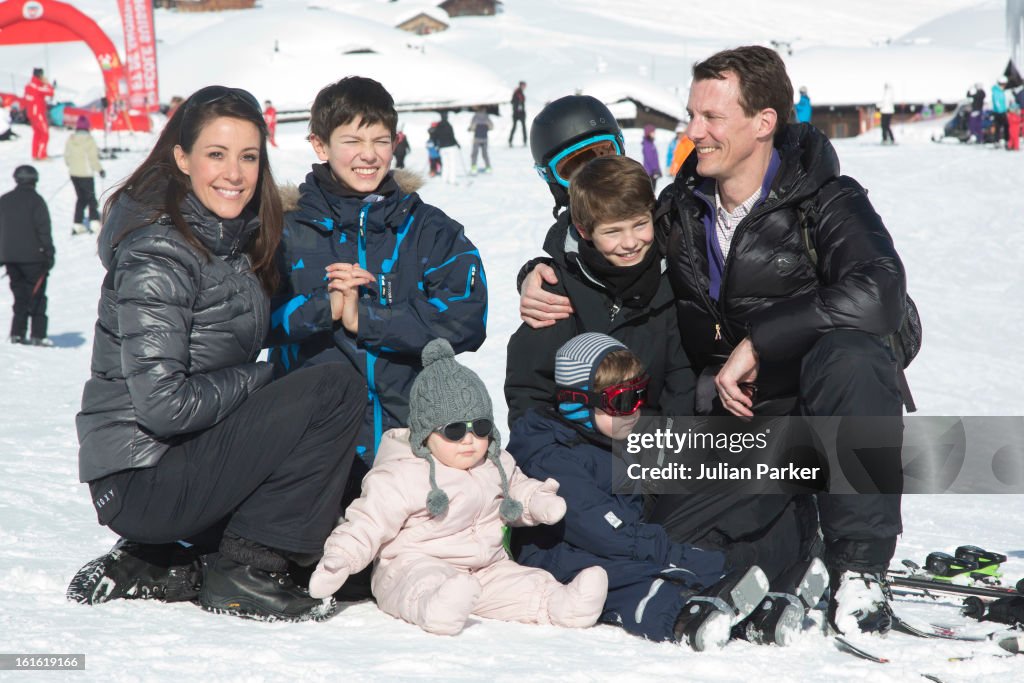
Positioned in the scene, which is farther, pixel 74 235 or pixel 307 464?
pixel 74 235

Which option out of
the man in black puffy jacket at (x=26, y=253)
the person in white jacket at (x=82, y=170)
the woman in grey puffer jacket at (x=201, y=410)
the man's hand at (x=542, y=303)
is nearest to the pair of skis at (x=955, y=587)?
the man's hand at (x=542, y=303)

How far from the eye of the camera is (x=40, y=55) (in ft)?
191

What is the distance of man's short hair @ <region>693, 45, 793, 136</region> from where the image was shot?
10.5 feet

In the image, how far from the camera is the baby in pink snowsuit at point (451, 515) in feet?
9.15

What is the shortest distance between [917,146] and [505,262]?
14469mm

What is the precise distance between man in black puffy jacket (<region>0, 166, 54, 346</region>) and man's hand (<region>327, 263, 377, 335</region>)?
25.0ft

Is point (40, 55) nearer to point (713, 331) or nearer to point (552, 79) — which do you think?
point (552, 79)

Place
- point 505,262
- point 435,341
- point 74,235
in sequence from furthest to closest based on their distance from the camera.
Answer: point 74,235
point 505,262
point 435,341

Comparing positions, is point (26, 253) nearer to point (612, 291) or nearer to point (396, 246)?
point (396, 246)

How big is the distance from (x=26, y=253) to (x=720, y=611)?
879cm

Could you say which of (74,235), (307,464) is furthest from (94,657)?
(74,235)

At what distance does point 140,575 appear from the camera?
289 centimetres

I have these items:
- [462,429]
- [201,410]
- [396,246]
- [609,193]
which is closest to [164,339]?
[201,410]

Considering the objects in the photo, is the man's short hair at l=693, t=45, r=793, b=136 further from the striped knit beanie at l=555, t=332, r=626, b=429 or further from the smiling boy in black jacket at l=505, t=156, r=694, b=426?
the striped knit beanie at l=555, t=332, r=626, b=429
